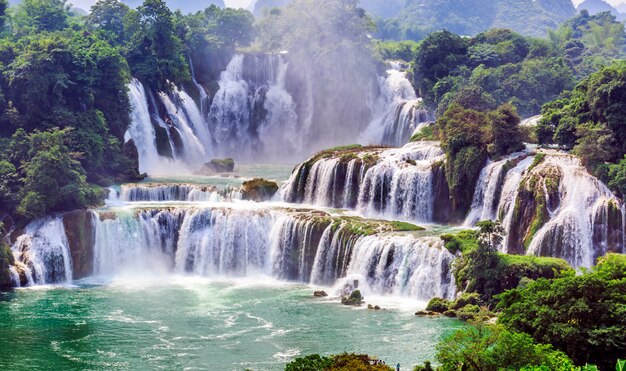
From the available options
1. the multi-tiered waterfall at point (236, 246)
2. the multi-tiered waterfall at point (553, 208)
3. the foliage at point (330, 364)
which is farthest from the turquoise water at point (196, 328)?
the multi-tiered waterfall at point (553, 208)

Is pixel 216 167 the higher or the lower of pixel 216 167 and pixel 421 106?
the lower

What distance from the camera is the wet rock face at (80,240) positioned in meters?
43.5

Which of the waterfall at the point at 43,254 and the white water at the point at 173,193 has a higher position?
the white water at the point at 173,193

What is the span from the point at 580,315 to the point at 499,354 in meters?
4.56

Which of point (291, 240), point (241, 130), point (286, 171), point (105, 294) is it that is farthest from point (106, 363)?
point (241, 130)

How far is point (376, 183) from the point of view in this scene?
47469mm

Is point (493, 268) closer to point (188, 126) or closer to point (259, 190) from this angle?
point (259, 190)

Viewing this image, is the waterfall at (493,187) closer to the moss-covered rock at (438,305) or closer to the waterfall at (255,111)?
the moss-covered rock at (438,305)

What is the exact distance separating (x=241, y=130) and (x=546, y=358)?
2109 inches

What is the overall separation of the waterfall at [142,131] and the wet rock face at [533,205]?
97.5ft

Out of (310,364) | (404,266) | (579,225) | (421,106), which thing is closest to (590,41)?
(421,106)

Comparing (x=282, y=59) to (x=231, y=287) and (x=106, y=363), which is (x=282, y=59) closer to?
(x=231, y=287)

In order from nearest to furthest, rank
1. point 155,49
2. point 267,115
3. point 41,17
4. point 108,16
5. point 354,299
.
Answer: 1. point 354,299
2. point 155,49
3. point 41,17
4. point 108,16
5. point 267,115

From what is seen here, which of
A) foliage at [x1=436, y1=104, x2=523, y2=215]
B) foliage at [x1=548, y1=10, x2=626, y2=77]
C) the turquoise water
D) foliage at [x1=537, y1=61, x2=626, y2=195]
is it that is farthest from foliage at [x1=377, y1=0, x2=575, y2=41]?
the turquoise water
